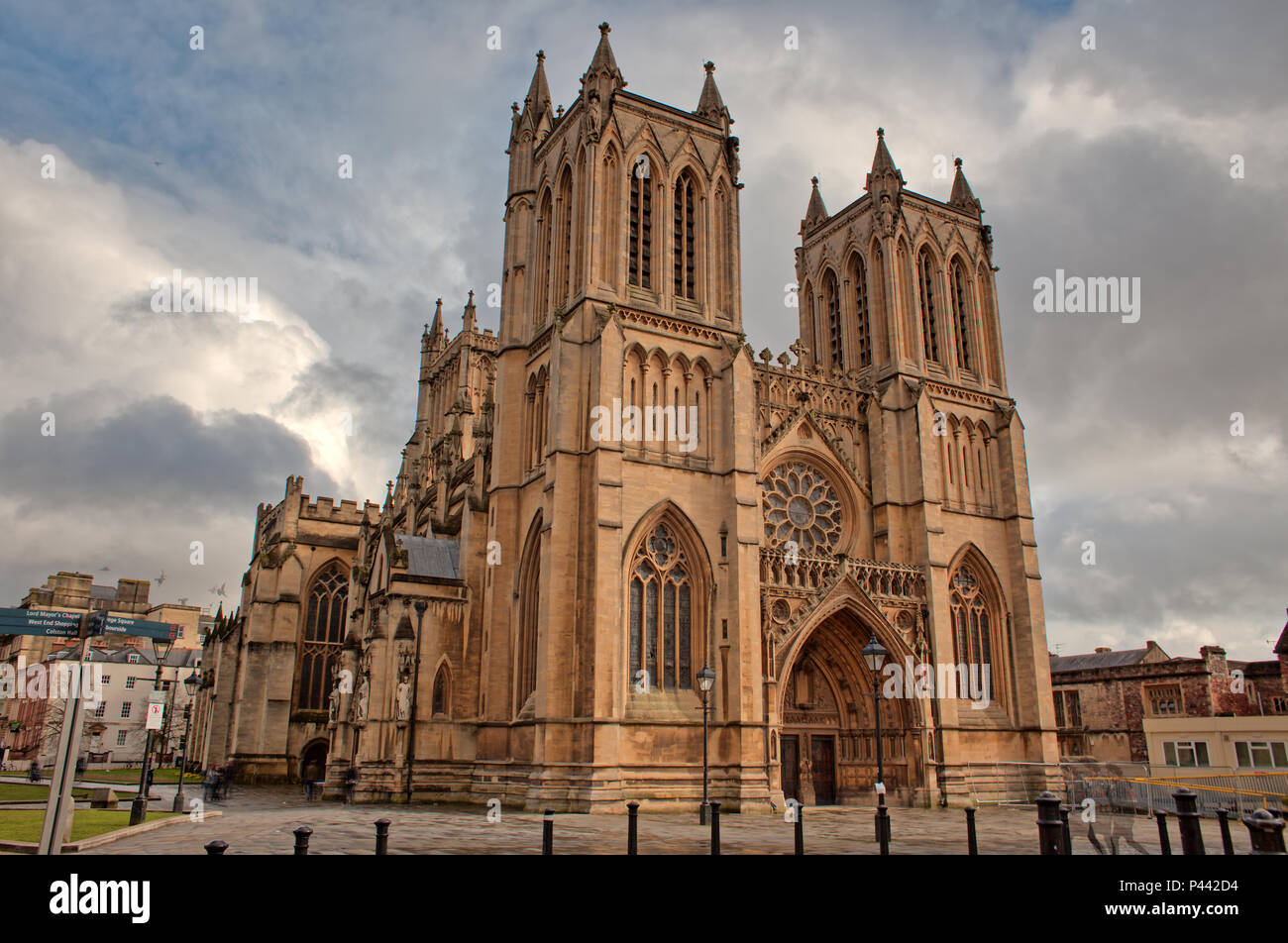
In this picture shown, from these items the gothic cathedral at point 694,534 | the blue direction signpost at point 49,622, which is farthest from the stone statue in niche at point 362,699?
the blue direction signpost at point 49,622

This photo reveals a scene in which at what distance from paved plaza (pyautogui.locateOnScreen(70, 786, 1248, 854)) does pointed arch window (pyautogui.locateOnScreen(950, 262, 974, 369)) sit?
19.7 meters

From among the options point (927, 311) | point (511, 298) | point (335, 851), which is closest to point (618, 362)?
point (511, 298)

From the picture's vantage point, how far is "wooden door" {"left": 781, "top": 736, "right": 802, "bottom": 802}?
32.7 m

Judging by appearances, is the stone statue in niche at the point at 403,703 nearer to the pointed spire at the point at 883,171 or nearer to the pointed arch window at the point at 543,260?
the pointed arch window at the point at 543,260

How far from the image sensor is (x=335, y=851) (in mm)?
14281

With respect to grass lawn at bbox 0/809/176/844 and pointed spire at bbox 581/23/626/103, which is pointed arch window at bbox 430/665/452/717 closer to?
grass lawn at bbox 0/809/176/844

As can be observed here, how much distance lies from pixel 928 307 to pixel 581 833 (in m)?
29.6

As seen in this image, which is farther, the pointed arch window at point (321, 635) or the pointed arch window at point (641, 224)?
the pointed arch window at point (321, 635)

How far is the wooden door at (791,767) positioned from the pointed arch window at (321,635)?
87.0ft

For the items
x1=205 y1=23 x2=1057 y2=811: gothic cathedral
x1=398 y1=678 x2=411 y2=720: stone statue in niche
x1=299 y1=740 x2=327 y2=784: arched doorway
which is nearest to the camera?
x1=205 y1=23 x2=1057 y2=811: gothic cathedral

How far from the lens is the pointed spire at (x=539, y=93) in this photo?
3959cm

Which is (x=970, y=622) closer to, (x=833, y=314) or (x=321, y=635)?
(x=833, y=314)

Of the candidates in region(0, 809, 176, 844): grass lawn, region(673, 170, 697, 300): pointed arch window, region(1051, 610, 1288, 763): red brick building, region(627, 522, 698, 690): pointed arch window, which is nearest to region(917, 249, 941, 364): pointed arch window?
region(673, 170, 697, 300): pointed arch window
